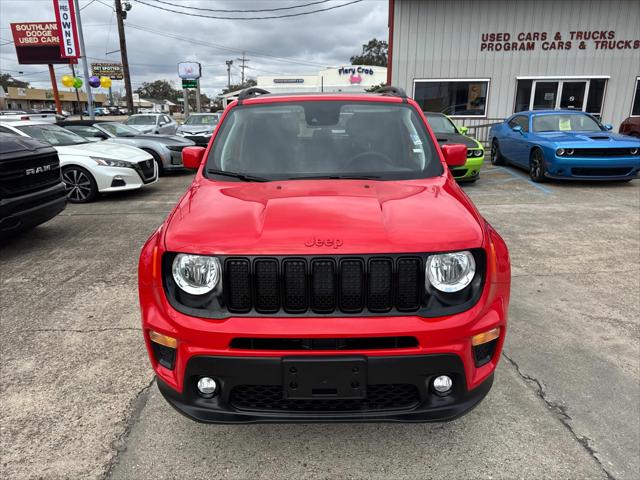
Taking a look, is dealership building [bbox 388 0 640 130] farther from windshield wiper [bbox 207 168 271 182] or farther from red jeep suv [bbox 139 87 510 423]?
red jeep suv [bbox 139 87 510 423]

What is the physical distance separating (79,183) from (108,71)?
74992mm

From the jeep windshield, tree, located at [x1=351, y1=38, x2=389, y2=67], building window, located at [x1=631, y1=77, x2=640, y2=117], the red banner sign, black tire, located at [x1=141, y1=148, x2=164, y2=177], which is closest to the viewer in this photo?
the jeep windshield

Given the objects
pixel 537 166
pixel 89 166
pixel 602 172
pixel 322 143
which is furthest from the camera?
pixel 537 166

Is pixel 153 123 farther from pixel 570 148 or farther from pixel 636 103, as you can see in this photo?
pixel 636 103

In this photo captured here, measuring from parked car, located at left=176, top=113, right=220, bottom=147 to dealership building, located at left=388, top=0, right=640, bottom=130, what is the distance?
6.84 meters

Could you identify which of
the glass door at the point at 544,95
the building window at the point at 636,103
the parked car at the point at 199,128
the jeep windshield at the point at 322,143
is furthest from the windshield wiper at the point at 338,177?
the building window at the point at 636,103

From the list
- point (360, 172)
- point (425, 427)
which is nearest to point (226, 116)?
point (360, 172)

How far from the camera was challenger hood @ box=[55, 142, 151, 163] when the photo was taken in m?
8.25

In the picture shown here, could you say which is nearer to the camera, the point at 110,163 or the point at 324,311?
the point at 324,311

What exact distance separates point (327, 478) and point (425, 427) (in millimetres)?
649

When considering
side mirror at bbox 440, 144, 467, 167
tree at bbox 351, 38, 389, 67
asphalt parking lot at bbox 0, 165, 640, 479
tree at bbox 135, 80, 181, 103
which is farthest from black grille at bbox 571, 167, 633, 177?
tree at bbox 135, 80, 181, 103

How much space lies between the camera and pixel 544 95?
16.2m

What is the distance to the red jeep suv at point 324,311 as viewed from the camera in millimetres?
1898

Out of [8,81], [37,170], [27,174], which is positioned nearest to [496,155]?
[37,170]
